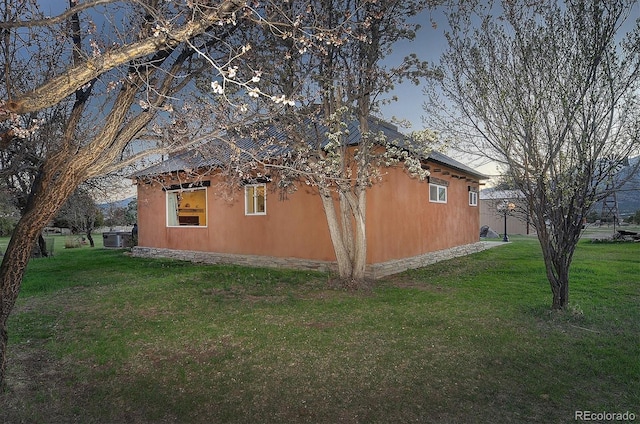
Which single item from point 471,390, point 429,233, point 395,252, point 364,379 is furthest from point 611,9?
point 429,233

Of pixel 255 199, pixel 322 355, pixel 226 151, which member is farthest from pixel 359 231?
pixel 255 199

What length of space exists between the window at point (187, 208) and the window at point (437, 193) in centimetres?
746

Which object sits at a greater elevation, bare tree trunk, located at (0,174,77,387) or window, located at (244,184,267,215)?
window, located at (244,184,267,215)

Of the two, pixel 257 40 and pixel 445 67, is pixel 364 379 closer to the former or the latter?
pixel 445 67

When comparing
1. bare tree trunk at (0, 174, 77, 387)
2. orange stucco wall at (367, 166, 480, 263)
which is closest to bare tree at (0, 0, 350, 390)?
bare tree trunk at (0, 174, 77, 387)

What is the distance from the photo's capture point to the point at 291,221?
10.8 m

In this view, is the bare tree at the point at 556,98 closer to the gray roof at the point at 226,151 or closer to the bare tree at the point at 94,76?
the gray roof at the point at 226,151

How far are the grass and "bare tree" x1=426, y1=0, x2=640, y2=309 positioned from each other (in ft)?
5.06

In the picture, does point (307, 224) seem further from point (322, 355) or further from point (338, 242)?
point (322, 355)

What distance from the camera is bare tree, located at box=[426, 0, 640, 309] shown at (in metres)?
5.12

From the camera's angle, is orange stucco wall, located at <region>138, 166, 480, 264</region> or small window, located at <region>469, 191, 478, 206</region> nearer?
orange stucco wall, located at <region>138, 166, 480, 264</region>

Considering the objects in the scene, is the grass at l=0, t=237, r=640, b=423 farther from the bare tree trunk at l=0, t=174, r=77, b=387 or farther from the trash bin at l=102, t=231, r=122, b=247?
the trash bin at l=102, t=231, r=122, b=247

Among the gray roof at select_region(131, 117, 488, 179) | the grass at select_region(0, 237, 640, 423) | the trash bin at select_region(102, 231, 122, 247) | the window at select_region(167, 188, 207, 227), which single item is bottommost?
the grass at select_region(0, 237, 640, 423)

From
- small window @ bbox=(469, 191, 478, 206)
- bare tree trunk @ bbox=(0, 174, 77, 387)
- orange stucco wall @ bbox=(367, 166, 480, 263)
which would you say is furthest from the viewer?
small window @ bbox=(469, 191, 478, 206)
